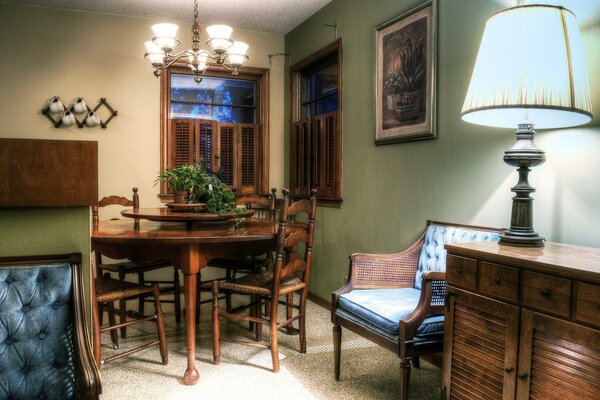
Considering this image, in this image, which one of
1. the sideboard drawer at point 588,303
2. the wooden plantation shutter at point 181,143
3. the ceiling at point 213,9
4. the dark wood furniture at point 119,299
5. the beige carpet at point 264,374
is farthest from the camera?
the wooden plantation shutter at point 181,143

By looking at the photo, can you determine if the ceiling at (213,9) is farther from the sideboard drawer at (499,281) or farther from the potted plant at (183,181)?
the sideboard drawer at (499,281)

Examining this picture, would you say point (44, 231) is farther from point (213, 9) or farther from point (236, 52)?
point (213, 9)

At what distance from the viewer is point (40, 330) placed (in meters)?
1.48

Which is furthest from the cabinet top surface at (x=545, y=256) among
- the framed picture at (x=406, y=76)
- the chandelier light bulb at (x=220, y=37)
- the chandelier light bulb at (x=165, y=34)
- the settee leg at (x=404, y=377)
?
the chandelier light bulb at (x=165, y=34)

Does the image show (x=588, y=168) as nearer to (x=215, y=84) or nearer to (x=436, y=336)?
(x=436, y=336)

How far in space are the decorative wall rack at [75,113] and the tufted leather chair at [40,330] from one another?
326 cm

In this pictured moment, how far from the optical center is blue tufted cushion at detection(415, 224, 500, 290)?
A: 2.48 m

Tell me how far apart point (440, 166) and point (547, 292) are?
1.43 meters

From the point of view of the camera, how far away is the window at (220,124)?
4801mm

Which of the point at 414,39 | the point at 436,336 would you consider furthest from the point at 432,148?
the point at 436,336

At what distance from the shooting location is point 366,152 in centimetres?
365

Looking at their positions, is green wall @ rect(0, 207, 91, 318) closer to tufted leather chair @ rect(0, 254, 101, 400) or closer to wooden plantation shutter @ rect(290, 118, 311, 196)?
tufted leather chair @ rect(0, 254, 101, 400)

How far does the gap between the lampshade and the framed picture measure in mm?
1106

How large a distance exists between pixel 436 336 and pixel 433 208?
0.97m
